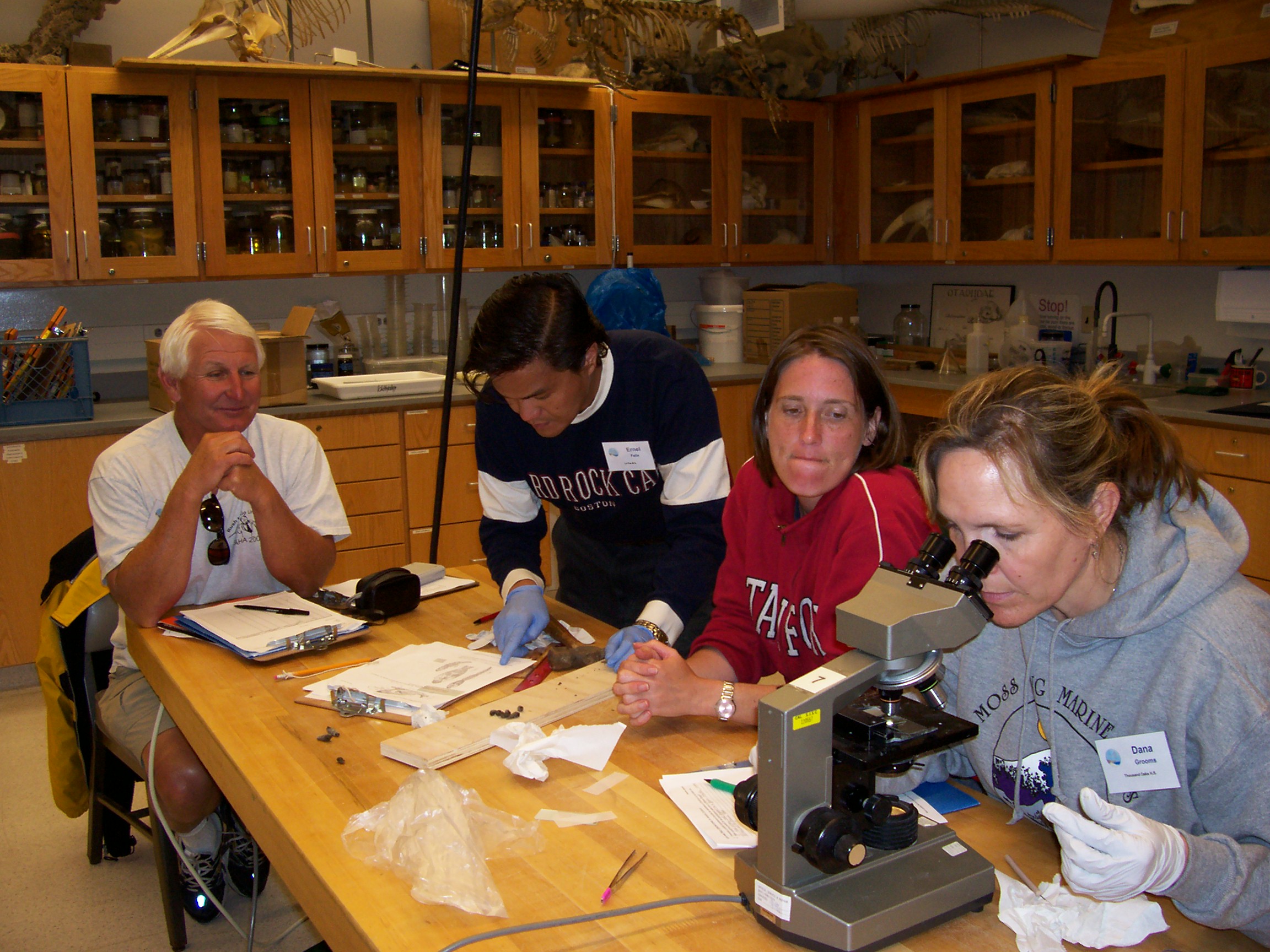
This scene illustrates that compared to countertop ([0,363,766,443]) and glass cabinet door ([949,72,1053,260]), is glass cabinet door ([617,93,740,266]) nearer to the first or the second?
countertop ([0,363,766,443])

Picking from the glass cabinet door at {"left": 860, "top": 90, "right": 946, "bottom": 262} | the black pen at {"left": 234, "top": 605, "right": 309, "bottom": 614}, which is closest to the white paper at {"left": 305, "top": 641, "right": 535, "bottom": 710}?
the black pen at {"left": 234, "top": 605, "right": 309, "bottom": 614}

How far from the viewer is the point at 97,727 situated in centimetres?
227

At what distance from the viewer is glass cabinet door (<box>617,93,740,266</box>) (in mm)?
4660

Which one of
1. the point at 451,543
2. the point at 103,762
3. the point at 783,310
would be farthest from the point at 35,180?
the point at 783,310

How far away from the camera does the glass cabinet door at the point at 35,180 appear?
3.61m

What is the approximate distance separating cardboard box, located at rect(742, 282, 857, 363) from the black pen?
319cm

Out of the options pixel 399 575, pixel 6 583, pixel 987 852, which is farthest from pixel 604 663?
pixel 6 583

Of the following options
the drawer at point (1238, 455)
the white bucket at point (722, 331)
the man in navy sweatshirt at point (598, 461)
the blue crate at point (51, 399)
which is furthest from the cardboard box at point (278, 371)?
the drawer at point (1238, 455)

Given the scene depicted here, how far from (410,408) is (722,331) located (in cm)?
168

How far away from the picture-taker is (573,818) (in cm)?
125

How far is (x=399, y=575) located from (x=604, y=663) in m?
0.54

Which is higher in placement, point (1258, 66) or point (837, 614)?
point (1258, 66)

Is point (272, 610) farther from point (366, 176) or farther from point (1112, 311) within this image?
point (1112, 311)

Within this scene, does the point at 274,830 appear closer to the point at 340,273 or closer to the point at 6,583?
the point at 6,583
